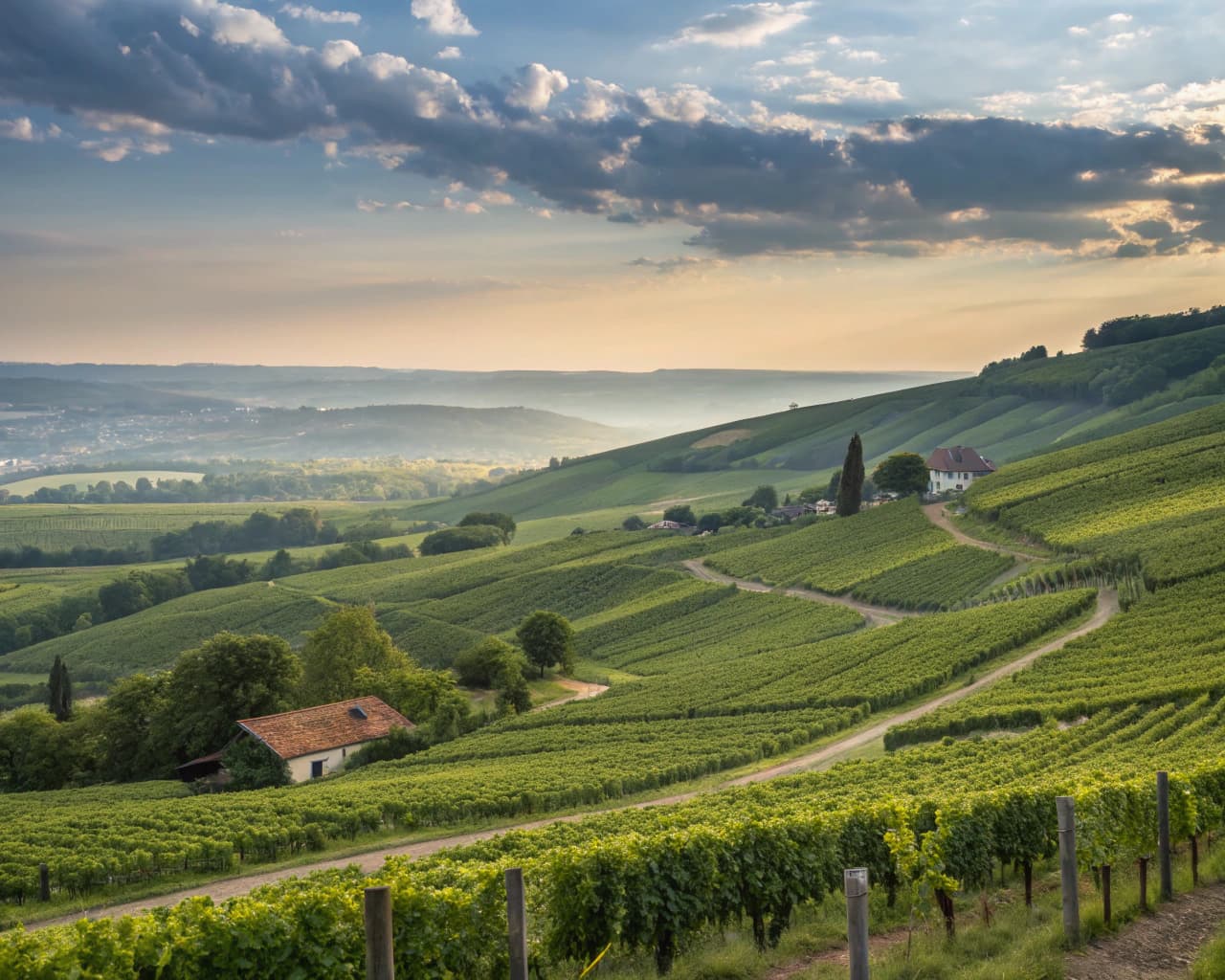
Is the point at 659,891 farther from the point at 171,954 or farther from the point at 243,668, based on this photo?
the point at 243,668

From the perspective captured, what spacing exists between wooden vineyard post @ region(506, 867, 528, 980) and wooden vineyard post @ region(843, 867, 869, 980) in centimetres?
342

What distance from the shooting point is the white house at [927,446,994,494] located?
133500 mm

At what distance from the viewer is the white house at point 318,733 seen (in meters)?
53.1

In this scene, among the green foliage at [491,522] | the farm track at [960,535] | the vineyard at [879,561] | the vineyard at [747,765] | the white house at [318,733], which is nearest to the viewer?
the vineyard at [747,765]

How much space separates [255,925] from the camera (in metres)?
12.7

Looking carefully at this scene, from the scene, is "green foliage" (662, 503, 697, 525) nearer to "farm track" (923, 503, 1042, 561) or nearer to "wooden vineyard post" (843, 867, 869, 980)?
"farm track" (923, 503, 1042, 561)

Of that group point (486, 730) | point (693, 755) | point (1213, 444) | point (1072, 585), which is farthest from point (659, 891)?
point (1213, 444)

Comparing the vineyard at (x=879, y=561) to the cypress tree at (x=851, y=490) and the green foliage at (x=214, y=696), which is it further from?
the green foliage at (x=214, y=696)

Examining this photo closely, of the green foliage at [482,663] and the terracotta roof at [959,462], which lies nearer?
the green foliage at [482,663]

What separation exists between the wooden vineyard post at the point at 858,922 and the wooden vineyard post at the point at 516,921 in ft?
11.2

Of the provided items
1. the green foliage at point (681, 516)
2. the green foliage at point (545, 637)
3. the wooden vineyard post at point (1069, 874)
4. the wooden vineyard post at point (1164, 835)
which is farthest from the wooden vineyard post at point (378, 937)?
the green foliage at point (681, 516)

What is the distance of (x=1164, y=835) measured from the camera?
50.6 ft

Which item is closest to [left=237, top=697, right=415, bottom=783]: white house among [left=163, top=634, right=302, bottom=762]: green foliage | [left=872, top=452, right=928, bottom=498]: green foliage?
[left=163, top=634, right=302, bottom=762]: green foliage

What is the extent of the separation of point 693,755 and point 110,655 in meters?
92.6
